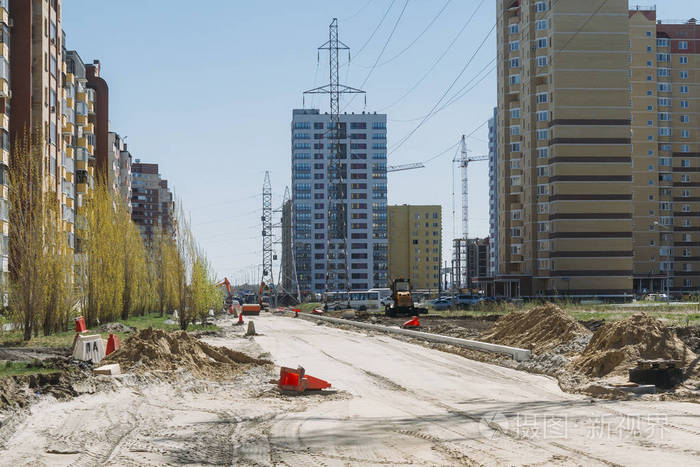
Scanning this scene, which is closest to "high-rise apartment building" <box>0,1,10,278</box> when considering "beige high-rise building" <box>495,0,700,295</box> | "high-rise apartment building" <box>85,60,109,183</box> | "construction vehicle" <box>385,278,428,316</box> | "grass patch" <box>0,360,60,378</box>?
"construction vehicle" <box>385,278,428,316</box>

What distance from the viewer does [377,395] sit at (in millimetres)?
16688

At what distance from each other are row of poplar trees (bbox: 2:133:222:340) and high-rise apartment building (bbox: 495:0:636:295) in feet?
160

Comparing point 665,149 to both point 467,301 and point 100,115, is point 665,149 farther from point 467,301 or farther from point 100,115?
point 100,115

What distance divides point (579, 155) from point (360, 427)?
83.1m

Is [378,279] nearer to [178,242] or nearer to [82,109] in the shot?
[82,109]

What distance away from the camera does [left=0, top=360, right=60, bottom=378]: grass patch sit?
1746cm

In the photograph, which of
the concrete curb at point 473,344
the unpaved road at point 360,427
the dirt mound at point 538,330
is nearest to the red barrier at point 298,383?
the unpaved road at point 360,427

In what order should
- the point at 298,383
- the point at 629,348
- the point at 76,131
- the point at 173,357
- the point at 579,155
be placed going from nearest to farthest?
1. the point at 298,383
2. the point at 629,348
3. the point at 173,357
4. the point at 76,131
5. the point at 579,155

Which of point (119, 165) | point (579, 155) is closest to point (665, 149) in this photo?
point (579, 155)

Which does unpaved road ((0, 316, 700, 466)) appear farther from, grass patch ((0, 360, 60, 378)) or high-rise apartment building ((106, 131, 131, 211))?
high-rise apartment building ((106, 131, 131, 211))

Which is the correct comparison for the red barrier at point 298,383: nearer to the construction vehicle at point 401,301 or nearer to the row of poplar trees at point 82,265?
the row of poplar trees at point 82,265

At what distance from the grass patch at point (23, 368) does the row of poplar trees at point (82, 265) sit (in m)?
10.3

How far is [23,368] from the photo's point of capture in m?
18.5

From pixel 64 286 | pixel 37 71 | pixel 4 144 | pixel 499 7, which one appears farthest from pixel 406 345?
pixel 499 7
